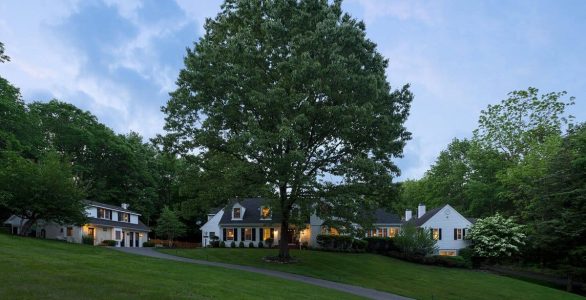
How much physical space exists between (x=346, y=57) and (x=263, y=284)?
49.0ft

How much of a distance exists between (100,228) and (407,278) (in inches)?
1449

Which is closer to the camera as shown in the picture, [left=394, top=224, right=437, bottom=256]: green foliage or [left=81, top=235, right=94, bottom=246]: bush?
[left=394, top=224, right=437, bottom=256]: green foliage

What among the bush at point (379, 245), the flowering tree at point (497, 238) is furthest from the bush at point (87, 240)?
the flowering tree at point (497, 238)

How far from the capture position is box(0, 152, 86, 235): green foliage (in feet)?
116

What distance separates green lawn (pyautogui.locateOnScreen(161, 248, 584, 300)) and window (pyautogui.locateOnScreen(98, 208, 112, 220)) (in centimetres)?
2100

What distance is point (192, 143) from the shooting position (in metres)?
32.9

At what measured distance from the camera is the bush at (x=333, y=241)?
49.5m

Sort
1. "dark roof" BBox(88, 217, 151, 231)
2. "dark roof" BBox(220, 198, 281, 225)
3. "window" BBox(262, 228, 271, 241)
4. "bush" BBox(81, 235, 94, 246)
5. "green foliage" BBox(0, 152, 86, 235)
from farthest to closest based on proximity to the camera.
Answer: "dark roof" BBox(220, 198, 281, 225)
"window" BBox(262, 228, 271, 241)
"dark roof" BBox(88, 217, 151, 231)
"bush" BBox(81, 235, 94, 246)
"green foliage" BBox(0, 152, 86, 235)

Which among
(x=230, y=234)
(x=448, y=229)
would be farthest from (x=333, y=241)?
(x=448, y=229)

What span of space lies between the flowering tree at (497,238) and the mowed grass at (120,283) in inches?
1306

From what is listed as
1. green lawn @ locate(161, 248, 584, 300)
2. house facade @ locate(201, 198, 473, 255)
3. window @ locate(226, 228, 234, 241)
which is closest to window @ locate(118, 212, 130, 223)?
house facade @ locate(201, 198, 473, 255)

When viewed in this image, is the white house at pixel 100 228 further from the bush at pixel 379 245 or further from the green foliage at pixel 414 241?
the green foliage at pixel 414 241

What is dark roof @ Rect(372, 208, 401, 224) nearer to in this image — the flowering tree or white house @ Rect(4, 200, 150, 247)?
the flowering tree

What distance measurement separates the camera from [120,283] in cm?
1520
